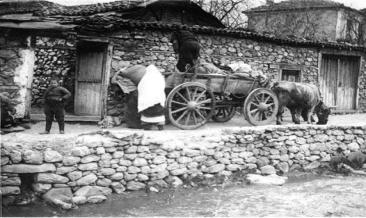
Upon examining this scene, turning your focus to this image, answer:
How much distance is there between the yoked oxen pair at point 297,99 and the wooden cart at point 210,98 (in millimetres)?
390

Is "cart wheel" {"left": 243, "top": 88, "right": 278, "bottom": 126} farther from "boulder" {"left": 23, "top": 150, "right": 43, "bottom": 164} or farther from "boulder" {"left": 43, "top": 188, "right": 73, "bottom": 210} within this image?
"boulder" {"left": 23, "top": 150, "right": 43, "bottom": 164}

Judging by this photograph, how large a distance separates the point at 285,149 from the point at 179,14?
6576mm

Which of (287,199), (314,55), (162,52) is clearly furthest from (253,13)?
(287,199)

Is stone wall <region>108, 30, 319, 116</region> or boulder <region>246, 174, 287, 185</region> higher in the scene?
stone wall <region>108, 30, 319, 116</region>

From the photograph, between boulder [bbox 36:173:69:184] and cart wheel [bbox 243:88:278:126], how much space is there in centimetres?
437

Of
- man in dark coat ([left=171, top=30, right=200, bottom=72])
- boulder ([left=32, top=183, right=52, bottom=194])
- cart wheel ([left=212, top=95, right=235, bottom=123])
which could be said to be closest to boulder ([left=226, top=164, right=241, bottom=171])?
cart wheel ([left=212, top=95, right=235, bottom=123])

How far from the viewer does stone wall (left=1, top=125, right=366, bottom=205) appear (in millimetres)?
7277

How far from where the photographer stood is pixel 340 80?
15.9 meters

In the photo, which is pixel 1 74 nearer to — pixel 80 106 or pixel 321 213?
pixel 80 106

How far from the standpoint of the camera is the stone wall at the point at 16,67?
29.2 ft

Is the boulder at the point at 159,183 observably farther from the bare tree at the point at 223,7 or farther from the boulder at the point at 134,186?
the bare tree at the point at 223,7

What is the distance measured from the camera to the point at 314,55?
47.5 ft

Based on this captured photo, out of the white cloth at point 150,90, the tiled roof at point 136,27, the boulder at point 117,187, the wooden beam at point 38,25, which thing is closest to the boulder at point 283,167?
the white cloth at point 150,90

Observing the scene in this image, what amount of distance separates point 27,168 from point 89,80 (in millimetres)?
3892
